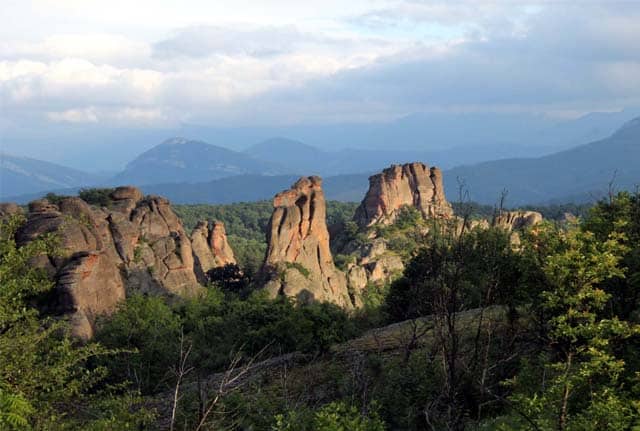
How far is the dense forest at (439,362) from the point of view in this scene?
10.9 m

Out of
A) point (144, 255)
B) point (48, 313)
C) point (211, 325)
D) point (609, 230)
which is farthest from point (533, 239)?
point (144, 255)

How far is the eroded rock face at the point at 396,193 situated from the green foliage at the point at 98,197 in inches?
1722

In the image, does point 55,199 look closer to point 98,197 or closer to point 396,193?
point 98,197

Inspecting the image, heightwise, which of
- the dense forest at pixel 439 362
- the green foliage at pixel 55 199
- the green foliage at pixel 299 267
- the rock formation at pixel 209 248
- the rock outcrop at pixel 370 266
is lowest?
the rock outcrop at pixel 370 266

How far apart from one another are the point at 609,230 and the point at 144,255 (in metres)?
48.4

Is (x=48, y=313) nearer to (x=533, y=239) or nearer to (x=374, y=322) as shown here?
(x=374, y=322)

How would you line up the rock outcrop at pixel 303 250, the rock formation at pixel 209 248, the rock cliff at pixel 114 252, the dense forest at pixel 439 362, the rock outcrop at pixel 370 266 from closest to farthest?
1. the dense forest at pixel 439 362
2. the rock cliff at pixel 114 252
3. the rock outcrop at pixel 303 250
4. the rock formation at pixel 209 248
5. the rock outcrop at pixel 370 266

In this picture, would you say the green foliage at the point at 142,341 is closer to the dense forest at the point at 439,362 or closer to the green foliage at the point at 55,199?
the dense forest at the point at 439,362

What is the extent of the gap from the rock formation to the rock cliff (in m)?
0.11

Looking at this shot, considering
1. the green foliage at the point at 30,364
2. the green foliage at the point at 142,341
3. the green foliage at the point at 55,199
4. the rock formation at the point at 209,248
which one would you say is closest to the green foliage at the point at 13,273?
the green foliage at the point at 30,364

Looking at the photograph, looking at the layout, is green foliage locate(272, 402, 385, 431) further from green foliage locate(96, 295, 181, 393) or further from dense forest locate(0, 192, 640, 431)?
green foliage locate(96, 295, 181, 393)

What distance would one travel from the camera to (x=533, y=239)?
51.0ft

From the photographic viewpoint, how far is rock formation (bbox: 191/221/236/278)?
68.8 meters

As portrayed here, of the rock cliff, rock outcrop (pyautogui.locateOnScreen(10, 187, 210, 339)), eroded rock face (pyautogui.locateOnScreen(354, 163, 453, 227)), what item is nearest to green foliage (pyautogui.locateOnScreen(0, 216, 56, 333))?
the rock cliff
